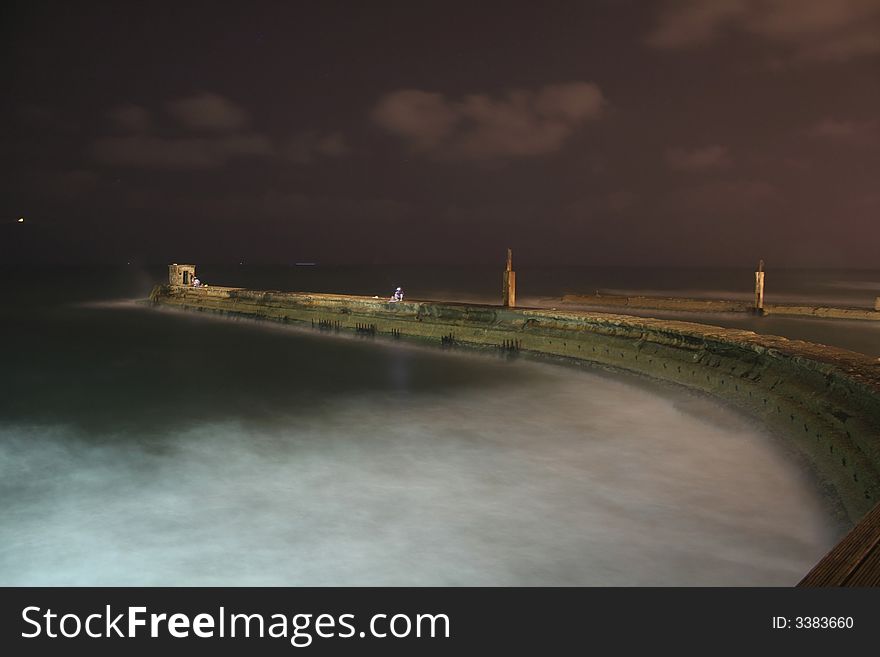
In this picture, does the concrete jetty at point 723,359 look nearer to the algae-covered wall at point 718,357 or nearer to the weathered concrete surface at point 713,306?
the algae-covered wall at point 718,357

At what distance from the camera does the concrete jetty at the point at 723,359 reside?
6582mm

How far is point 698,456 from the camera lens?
7.74 meters

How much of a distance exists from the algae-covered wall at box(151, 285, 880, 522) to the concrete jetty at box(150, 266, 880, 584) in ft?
0.07

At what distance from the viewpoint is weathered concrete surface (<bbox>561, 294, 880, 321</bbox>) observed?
83.0 ft

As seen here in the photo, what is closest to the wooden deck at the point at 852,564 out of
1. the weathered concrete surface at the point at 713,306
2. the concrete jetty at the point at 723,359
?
the concrete jetty at the point at 723,359

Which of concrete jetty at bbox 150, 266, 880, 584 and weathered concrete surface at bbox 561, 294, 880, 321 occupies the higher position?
weathered concrete surface at bbox 561, 294, 880, 321

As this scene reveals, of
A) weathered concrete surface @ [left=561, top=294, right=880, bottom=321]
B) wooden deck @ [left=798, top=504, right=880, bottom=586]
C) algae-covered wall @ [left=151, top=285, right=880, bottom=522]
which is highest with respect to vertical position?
weathered concrete surface @ [left=561, top=294, right=880, bottom=321]

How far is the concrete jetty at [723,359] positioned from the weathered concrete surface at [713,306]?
49.2 ft

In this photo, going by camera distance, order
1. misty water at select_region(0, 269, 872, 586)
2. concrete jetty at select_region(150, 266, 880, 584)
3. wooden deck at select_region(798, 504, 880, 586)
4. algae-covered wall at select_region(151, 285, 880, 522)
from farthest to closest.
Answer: algae-covered wall at select_region(151, 285, 880, 522), concrete jetty at select_region(150, 266, 880, 584), misty water at select_region(0, 269, 872, 586), wooden deck at select_region(798, 504, 880, 586)

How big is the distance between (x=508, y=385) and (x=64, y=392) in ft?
29.4

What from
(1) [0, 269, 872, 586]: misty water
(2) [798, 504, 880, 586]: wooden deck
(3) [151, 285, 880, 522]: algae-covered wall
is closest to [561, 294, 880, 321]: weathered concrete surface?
(3) [151, 285, 880, 522]: algae-covered wall

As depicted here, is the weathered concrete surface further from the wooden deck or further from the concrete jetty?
the wooden deck
